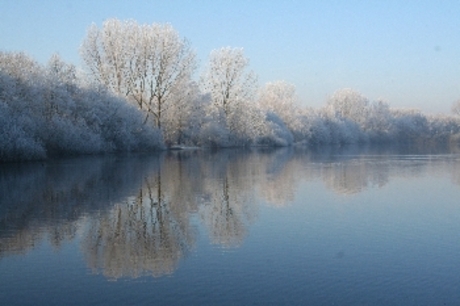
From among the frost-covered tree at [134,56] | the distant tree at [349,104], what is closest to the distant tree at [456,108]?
the distant tree at [349,104]

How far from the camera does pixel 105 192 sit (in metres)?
17.7

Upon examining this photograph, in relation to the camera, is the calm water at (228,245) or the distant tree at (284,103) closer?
the calm water at (228,245)

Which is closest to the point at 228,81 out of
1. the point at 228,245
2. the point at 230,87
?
the point at 230,87

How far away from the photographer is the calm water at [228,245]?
7.41 metres

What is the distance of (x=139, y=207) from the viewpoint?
14695 millimetres

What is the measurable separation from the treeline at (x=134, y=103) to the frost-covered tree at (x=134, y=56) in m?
0.09

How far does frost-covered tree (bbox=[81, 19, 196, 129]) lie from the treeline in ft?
0.30

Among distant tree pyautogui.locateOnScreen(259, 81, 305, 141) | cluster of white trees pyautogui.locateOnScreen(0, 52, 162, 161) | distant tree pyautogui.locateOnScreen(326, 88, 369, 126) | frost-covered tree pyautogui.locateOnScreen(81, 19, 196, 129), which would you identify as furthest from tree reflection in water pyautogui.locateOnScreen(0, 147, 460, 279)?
distant tree pyautogui.locateOnScreen(326, 88, 369, 126)

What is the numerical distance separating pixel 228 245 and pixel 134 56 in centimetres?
4062

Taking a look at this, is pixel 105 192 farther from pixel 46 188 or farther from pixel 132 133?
pixel 132 133

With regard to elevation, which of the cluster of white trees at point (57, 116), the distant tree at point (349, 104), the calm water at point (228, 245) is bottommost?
the calm water at point (228, 245)

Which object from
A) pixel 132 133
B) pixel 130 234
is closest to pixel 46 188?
pixel 130 234

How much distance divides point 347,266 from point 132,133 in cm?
3847

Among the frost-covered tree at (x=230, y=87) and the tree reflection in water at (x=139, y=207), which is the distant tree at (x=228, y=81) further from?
the tree reflection in water at (x=139, y=207)
